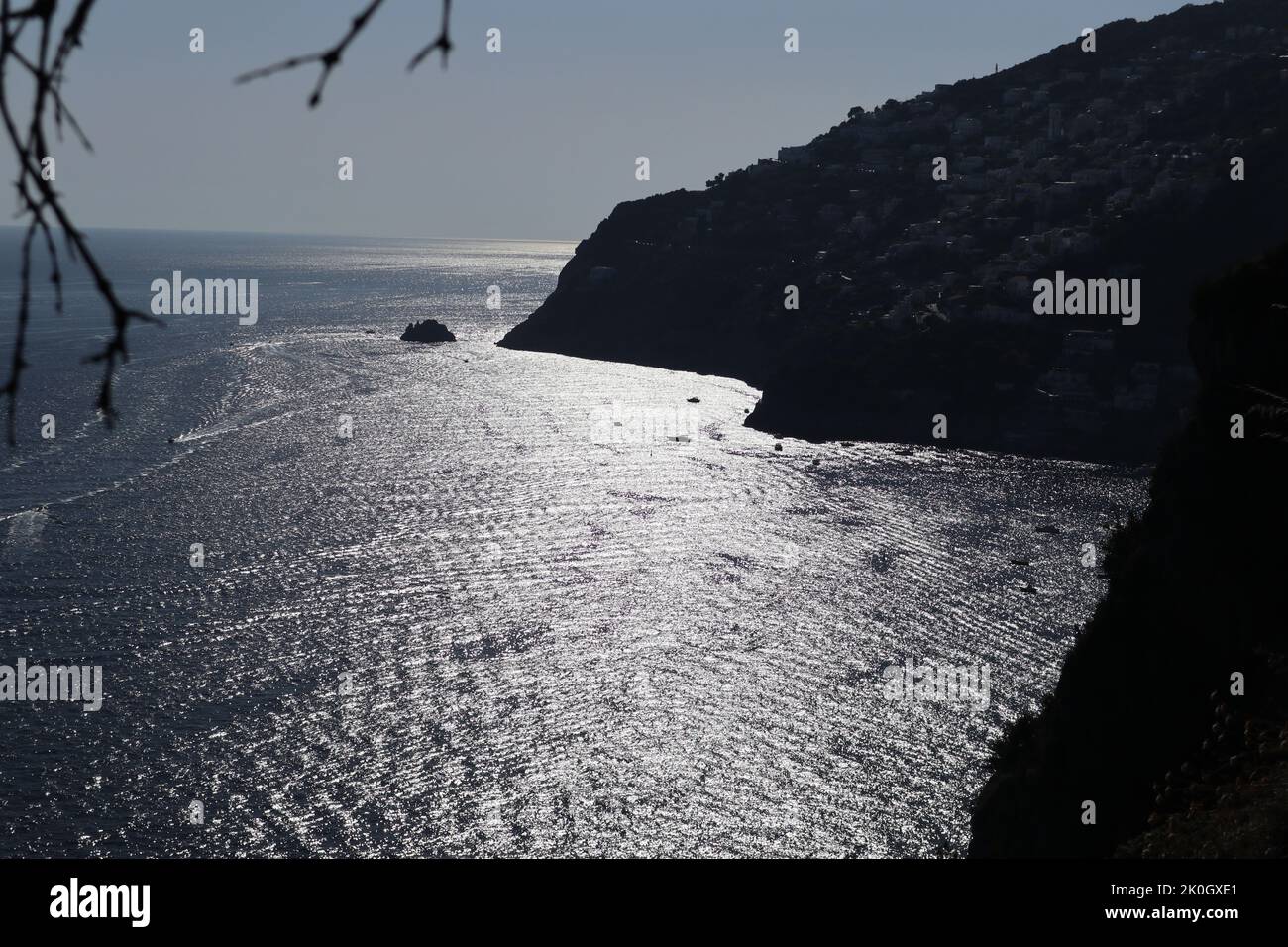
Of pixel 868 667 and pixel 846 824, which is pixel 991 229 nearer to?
pixel 868 667

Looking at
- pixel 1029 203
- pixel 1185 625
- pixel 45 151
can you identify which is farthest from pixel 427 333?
pixel 45 151

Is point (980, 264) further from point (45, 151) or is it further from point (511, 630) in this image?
point (45, 151)

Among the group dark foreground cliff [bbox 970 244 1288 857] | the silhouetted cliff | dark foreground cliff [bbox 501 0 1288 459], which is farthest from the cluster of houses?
dark foreground cliff [bbox 970 244 1288 857]

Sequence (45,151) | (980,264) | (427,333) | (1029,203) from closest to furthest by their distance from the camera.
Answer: (45,151) < (980,264) < (1029,203) < (427,333)

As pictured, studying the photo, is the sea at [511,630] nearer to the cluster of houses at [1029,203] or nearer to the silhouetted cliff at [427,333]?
the cluster of houses at [1029,203]

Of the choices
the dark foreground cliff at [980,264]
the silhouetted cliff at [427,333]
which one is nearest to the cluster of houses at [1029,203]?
the dark foreground cliff at [980,264]

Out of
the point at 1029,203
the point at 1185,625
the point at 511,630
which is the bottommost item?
the point at 511,630

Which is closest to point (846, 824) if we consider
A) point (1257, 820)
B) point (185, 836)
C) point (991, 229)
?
point (185, 836)

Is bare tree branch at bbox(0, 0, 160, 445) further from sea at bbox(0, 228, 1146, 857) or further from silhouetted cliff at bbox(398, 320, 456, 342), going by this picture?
silhouetted cliff at bbox(398, 320, 456, 342)
